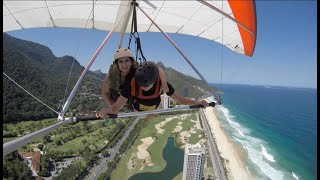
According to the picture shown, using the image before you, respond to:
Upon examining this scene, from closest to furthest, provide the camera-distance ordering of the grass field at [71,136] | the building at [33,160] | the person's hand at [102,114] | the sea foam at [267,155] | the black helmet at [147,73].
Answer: the black helmet at [147,73] < the person's hand at [102,114] < the building at [33,160] < the sea foam at [267,155] < the grass field at [71,136]

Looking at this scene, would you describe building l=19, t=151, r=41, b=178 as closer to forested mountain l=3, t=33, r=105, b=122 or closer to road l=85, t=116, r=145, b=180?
road l=85, t=116, r=145, b=180

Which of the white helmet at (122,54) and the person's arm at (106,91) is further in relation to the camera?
the person's arm at (106,91)

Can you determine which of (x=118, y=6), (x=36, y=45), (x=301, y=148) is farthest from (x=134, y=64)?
(x=36, y=45)

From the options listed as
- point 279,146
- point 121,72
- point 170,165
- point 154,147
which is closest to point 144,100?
point 121,72

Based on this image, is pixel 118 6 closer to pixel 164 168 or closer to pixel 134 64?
pixel 134 64

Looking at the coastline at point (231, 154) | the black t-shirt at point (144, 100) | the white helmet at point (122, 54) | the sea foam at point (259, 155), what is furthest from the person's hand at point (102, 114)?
the sea foam at point (259, 155)

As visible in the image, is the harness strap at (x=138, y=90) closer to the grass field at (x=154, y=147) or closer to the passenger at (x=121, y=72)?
the passenger at (x=121, y=72)

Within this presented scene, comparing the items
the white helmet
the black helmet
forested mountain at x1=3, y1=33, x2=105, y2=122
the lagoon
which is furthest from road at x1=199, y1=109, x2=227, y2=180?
the black helmet
